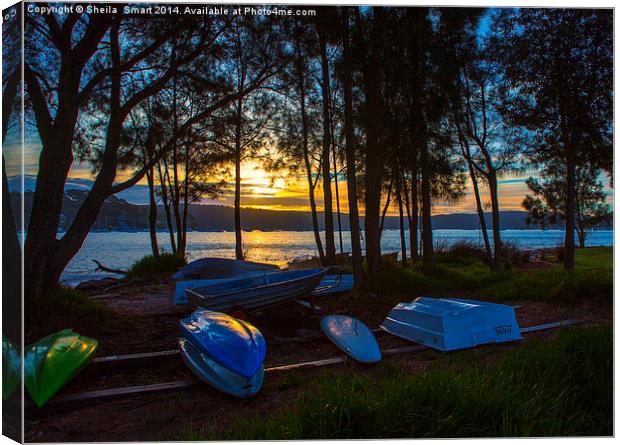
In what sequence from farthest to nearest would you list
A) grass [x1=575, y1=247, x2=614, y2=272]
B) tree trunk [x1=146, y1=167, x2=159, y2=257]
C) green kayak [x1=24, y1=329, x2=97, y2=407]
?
tree trunk [x1=146, y1=167, x2=159, y2=257]
grass [x1=575, y1=247, x2=614, y2=272]
green kayak [x1=24, y1=329, x2=97, y2=407]

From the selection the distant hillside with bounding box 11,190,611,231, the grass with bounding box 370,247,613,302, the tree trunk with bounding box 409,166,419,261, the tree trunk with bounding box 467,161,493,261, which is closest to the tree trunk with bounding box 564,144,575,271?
the grass with bounding box 370,247,613,302

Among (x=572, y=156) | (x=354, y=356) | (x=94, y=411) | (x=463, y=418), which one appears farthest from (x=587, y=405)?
(x=94, y=411)

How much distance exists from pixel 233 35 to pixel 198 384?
2864mm

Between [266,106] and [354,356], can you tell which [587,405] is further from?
[266,106]

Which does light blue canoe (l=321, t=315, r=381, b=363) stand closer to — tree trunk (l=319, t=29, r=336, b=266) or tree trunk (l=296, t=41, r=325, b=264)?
tree trunk (l=319, t=29, r=336, b=266)

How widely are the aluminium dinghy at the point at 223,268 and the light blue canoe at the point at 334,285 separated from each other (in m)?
0.73

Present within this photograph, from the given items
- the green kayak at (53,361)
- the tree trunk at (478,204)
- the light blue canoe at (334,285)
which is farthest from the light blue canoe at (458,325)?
the green kayak at (53,361)

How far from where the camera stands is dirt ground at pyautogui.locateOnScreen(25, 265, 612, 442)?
8.72 feet

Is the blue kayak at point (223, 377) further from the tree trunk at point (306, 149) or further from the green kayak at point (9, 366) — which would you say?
the tree trunk at point (306, 149)

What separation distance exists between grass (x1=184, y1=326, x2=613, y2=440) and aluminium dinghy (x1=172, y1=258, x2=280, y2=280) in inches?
131

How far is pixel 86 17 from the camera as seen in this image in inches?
127

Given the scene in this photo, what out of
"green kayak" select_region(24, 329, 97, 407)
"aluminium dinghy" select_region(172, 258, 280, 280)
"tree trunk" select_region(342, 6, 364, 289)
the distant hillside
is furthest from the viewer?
"aluminium dinghy" select_region(172, 258, 280, 280)

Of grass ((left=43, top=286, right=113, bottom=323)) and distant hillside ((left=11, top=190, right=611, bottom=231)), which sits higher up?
distant hillside ((left=11, top=190, right=611, bottom=231))

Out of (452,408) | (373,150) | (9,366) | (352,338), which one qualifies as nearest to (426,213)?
(373,150)
